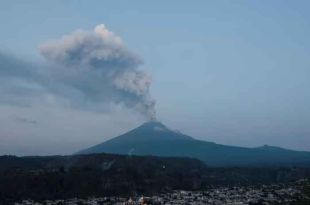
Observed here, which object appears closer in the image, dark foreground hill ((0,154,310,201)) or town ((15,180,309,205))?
town ((15,180,309,205))

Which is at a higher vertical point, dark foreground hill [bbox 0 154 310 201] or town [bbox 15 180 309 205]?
dark foreground hill [bbox 0 154 310 201]

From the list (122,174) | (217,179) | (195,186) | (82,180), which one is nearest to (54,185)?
(82,180)

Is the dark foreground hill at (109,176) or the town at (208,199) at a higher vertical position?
the dark foreground hill at (109,176)

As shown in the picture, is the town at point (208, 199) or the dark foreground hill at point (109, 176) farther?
the dark foreground hill at point (109, 176)

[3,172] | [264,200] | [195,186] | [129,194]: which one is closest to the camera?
[264,200]

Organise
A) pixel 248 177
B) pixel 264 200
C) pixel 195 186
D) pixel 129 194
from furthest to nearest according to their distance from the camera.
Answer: pixel 248 177
pixel 195 186
pixel 129 194
pixel 264 200

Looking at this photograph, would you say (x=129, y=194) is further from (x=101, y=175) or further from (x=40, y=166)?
(x=40, y=166)

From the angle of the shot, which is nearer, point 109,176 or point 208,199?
point 208,199

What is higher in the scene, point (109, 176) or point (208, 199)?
point (109, 176)
